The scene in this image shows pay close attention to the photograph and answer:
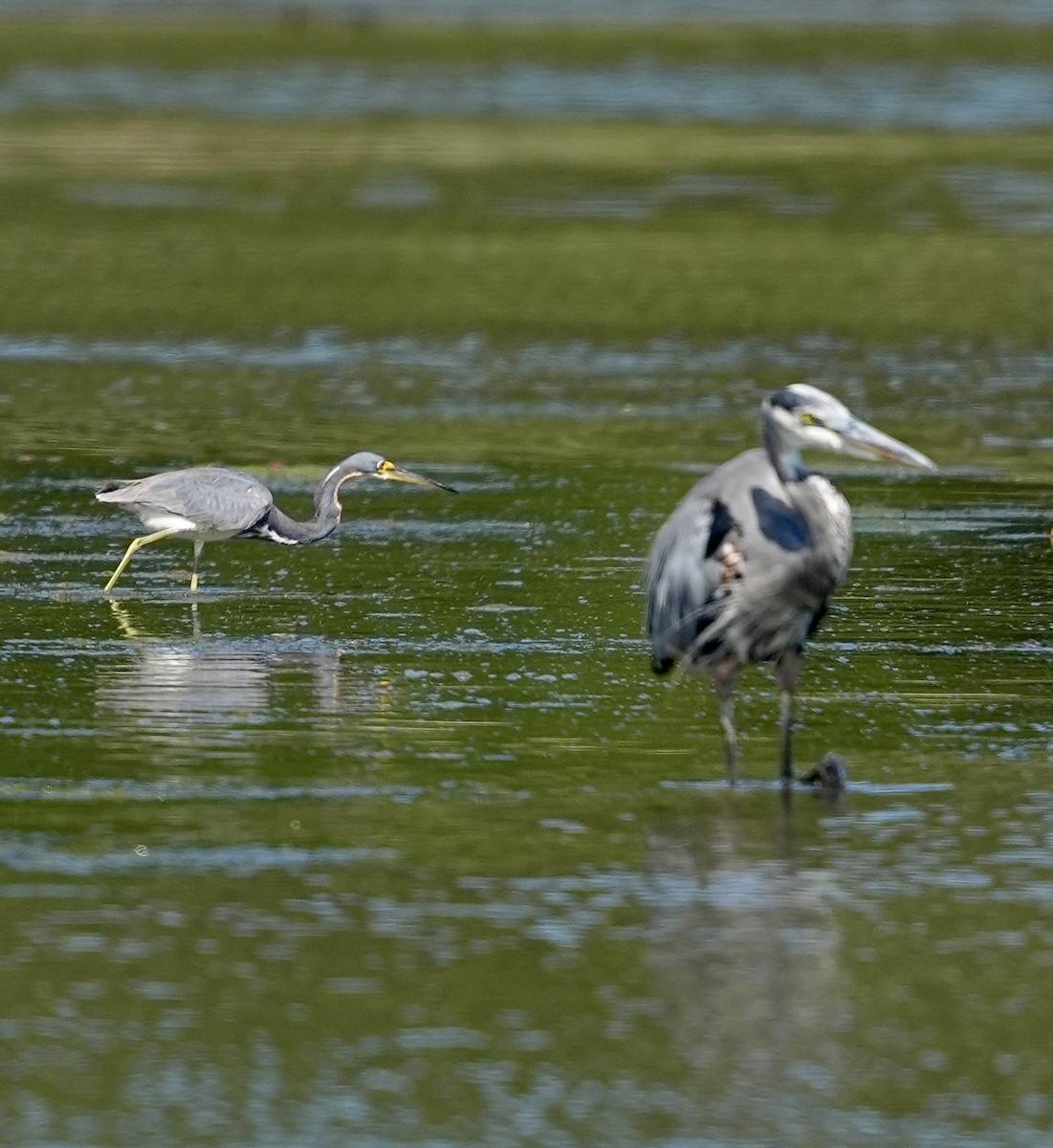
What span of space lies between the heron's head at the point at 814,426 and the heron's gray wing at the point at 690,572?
0.95ft

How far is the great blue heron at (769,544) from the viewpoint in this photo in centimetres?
927

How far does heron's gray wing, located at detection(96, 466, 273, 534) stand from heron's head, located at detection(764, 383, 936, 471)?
3910 millimetres

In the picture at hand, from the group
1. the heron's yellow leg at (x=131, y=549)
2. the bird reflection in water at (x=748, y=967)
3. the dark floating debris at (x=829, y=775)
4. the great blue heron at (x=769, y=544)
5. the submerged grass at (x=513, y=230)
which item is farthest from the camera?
the submerged grass at (x=513, y=230)

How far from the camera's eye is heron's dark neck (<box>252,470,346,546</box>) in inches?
510

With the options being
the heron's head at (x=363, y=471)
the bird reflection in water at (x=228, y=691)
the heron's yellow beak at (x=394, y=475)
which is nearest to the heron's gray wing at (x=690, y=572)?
the bird reflection in water at (x=228, y=691)

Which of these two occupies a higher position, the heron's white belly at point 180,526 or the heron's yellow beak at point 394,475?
the heron's yellow beak at point 394,475

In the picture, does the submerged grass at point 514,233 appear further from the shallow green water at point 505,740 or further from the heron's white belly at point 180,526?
the heron's white belly at point 180,526

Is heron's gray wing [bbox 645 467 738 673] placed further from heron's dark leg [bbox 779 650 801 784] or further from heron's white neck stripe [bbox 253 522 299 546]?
heron's white neck stripe [bbox 253 522 299 546]

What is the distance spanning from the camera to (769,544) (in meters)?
9.27

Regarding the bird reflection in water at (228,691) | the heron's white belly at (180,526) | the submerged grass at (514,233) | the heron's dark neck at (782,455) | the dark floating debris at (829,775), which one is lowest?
the dark floating debris at (829,775)

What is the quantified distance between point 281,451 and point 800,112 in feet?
73.7

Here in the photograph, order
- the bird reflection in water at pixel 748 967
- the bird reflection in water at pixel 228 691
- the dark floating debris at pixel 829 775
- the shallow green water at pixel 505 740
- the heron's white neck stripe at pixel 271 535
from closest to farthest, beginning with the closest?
the bird reflection in water at pixel 748 967
the shallow green water at pixel 505 740
the dark floating debris at pixel 829 775
the bird reflection in water at pixel 228 691
the heron's white neck stripe at pixel 271 535

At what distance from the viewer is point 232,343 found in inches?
828

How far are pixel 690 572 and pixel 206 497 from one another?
12.6ft
